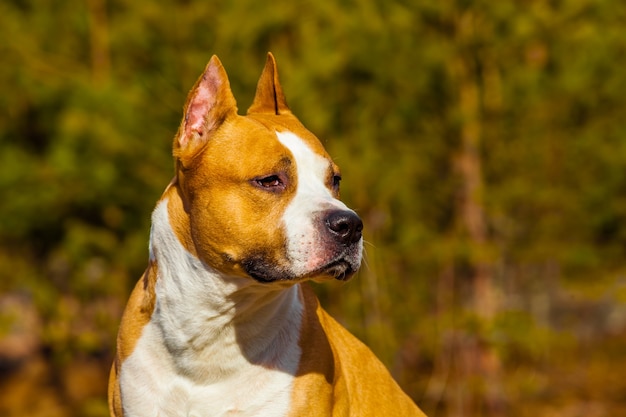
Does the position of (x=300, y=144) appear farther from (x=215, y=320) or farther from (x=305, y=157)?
(x=215, y=320)

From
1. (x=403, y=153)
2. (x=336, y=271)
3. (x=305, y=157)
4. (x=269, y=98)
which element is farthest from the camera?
(x=403, y=153)

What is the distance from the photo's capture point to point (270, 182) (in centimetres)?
418

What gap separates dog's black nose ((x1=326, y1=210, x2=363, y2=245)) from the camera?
395 centimetres

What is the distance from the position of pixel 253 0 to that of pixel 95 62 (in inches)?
123

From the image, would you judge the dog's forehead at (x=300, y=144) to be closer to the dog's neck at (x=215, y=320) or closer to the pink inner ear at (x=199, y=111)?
the pink inner ear at (x=199, y=111)

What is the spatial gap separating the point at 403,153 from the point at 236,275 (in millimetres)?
7241

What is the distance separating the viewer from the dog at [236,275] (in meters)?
4.07

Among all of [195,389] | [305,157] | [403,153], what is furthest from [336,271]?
[403,153]

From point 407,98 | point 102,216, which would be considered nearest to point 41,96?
point 102,216

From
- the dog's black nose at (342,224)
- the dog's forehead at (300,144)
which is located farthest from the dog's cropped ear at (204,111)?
the dog's black nose at (342,224)

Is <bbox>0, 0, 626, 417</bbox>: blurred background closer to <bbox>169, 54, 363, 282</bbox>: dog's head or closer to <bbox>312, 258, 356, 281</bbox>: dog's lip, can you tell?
<bbox>169, 54, 363, 282</bbox>: dog's head

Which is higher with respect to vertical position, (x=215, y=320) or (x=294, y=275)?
(x=294, y=275)

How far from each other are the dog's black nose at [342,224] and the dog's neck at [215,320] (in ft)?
1.31

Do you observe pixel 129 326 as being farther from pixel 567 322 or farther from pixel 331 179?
pixel 567 322
